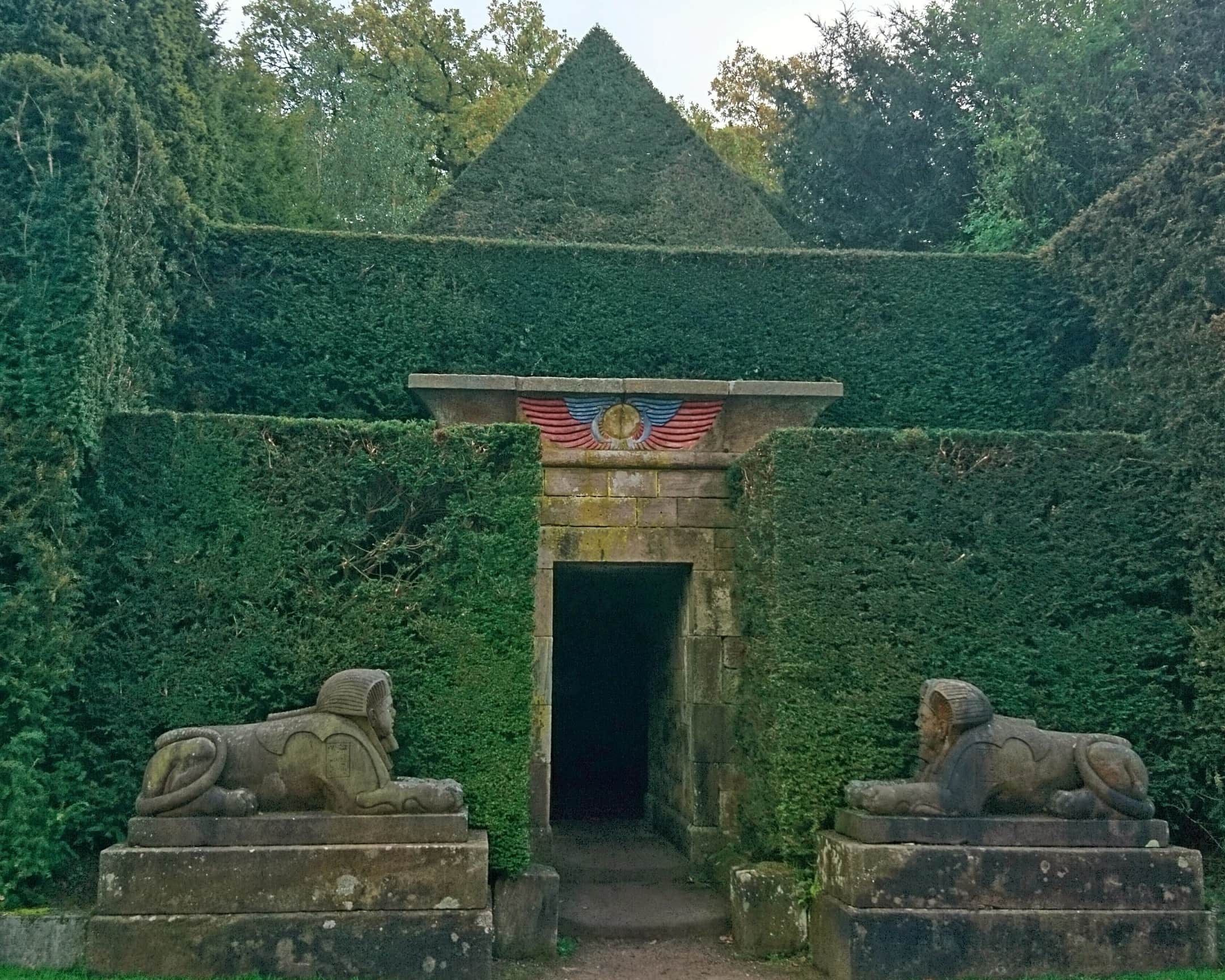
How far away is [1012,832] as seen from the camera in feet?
20.5

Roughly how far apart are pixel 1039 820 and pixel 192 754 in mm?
4723

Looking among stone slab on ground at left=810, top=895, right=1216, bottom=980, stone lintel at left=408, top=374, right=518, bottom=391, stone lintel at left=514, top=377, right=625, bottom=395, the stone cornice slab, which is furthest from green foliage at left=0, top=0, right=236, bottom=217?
stone slab on ground at left=810, top=895, right=1216, bottom=980

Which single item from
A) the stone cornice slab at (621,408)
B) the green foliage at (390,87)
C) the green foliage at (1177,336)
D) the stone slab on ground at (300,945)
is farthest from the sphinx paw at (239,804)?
the green foliage at (390,87)

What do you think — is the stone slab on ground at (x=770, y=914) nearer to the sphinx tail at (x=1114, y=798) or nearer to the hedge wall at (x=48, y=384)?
the sphinx tail at (x=1114, y=798)

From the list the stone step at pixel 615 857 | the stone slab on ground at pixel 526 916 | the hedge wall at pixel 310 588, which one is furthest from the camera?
the stone step at pixel 615 857

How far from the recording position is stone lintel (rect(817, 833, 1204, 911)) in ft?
20.0

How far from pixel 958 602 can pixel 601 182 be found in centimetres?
587

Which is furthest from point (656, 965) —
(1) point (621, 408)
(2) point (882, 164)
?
(2) point (882, 164)

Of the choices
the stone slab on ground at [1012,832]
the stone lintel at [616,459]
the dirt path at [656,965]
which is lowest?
the dirt path at [656,965]

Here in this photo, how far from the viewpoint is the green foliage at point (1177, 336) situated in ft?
23.2

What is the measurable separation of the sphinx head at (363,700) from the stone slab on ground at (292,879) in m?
0.65

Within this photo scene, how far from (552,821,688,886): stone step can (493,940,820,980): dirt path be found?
0.97 m

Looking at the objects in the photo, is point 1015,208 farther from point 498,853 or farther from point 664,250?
point 498,853

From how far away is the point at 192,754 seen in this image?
5.99 m
